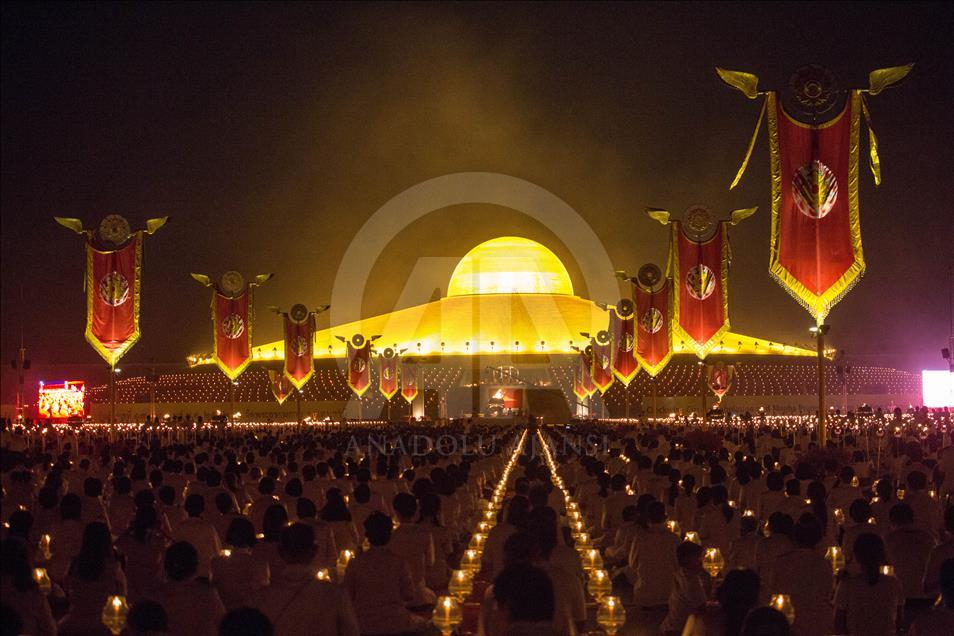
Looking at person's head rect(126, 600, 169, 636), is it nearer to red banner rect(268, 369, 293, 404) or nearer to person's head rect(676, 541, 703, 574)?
person's head rect(676, 541, 703, 574)

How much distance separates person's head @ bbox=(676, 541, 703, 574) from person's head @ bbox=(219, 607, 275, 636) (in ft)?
14.8

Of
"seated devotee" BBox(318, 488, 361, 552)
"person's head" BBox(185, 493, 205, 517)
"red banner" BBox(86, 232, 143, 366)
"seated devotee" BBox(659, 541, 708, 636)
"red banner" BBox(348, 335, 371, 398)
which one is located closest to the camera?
"seated devotee" BBox(659, 541, 708, 636)

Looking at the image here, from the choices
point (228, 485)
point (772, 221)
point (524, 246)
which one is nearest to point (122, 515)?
point (228, 485)

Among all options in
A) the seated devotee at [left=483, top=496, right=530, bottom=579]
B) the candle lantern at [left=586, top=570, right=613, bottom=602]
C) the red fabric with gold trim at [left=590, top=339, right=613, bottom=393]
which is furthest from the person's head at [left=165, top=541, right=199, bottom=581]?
the red fabric with gold trim at [left=590, top=339, right=613, bottom=393]

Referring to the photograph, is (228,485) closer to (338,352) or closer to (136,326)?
(136,326)

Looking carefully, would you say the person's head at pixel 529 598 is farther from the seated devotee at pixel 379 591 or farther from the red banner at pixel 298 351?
the red banner at pixel 298 351

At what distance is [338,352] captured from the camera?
111 m

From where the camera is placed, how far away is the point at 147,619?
21.7 ft

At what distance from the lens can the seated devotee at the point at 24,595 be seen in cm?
816

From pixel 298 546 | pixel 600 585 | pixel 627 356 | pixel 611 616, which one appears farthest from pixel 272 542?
pixel 627 356

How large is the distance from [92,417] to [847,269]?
68346 mm

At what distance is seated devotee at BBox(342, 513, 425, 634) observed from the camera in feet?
29.3

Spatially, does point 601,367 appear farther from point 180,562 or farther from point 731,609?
point 731,609

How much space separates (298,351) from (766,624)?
141ft
